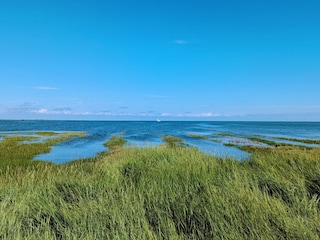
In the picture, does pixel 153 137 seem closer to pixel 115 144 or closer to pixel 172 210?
pixel 115 144

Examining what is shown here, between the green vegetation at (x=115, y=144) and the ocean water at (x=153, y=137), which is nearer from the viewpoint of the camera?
the ocean water at (x=153, y=137)

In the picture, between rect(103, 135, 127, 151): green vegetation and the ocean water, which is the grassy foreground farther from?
rect(103, 135, 127, 151): green vegetation

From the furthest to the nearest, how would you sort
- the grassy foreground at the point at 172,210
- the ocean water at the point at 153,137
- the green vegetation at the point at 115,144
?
the green vegetation at the point at 115,144 → the ocean water at the point at 153,137 → the grassy foreground at the point at 172,210

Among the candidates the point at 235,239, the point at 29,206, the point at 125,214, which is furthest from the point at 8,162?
the point at 235,239

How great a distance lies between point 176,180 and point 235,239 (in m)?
2.46

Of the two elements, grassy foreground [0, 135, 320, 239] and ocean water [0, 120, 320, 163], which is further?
ocean water [0, 120, 320, 163]

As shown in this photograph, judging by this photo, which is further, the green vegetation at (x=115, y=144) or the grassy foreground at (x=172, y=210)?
the green vegetation at (x=115, y=144)

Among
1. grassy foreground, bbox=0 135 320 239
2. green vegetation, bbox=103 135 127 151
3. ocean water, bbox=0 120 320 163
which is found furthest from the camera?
green vegetation, bbox=103 135 127 151

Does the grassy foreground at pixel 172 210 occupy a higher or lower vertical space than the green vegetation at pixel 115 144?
higher

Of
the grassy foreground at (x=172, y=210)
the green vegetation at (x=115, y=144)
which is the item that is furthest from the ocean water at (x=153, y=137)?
the grassy foreground at (x=172, y=210)

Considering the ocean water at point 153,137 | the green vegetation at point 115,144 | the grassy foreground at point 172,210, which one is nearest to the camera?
the grassy foreground at point 172,210

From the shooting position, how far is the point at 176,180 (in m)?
5.62

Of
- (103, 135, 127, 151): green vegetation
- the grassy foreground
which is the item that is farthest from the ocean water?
the grassy foreground

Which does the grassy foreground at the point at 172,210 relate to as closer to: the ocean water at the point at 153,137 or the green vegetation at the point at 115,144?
the ocean water at the point at 153,137
